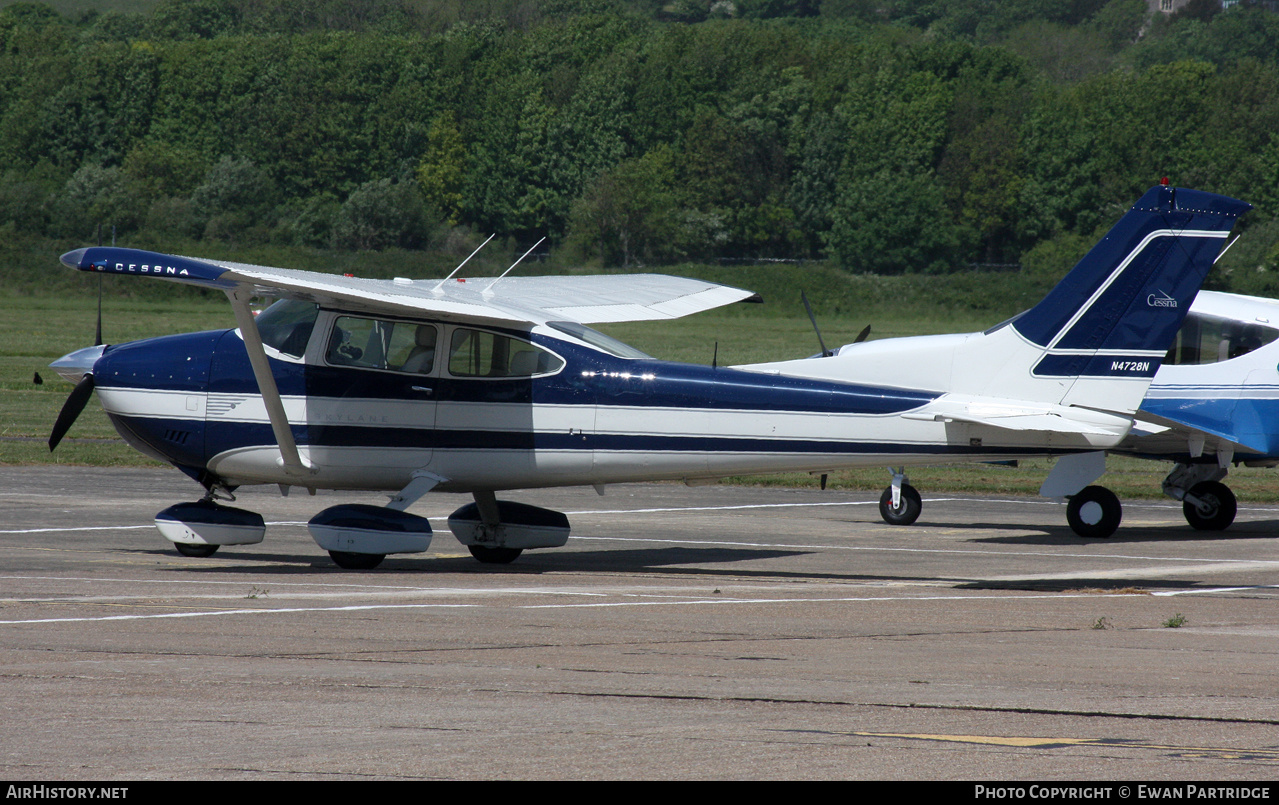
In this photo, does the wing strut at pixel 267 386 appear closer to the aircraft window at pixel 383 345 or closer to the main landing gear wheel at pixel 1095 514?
the aircraft window at pixel 383 345

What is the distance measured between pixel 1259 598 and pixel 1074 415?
1927mm

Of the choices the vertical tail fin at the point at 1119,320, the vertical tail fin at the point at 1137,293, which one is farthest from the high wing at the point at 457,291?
the vertical tail fin at the point at 1137,293

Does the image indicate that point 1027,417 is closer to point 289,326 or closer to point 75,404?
point 289,326

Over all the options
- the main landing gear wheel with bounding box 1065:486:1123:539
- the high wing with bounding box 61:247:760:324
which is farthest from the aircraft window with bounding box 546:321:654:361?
the main landing gear wheel with bounding box 1065:486:1123:539

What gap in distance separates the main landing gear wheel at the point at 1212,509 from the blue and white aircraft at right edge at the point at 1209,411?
0.04 feet

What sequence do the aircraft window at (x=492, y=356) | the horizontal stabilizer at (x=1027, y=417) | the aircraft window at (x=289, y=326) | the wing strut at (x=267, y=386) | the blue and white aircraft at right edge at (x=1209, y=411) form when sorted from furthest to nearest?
the blue and white aircraft at right edge at (x=1209, y=411) < the aircraft window at (x=289, y=326) < the aircraft window at (x=492, y=356) < the wing strut at (x=267, y=386) < the horizontal stabilizer at (x=1027, y=417)

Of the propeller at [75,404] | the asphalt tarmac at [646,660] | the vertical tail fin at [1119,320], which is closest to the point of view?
the asphalt tarmac at [646,660]

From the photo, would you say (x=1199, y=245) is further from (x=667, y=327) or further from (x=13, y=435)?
(x=667, y=327)

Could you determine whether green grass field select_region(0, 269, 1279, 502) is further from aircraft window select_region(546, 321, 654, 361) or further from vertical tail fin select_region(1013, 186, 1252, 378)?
aircraft window select_region(546, 321, 654, 361)

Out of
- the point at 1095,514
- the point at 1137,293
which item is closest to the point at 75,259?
the point at 1137,293

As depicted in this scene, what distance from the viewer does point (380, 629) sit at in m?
9.02

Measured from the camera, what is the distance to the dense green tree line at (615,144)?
88.8 metres

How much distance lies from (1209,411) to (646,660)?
9778 millimetres

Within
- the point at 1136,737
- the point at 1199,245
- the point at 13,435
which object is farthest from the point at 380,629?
the point at 13,435
